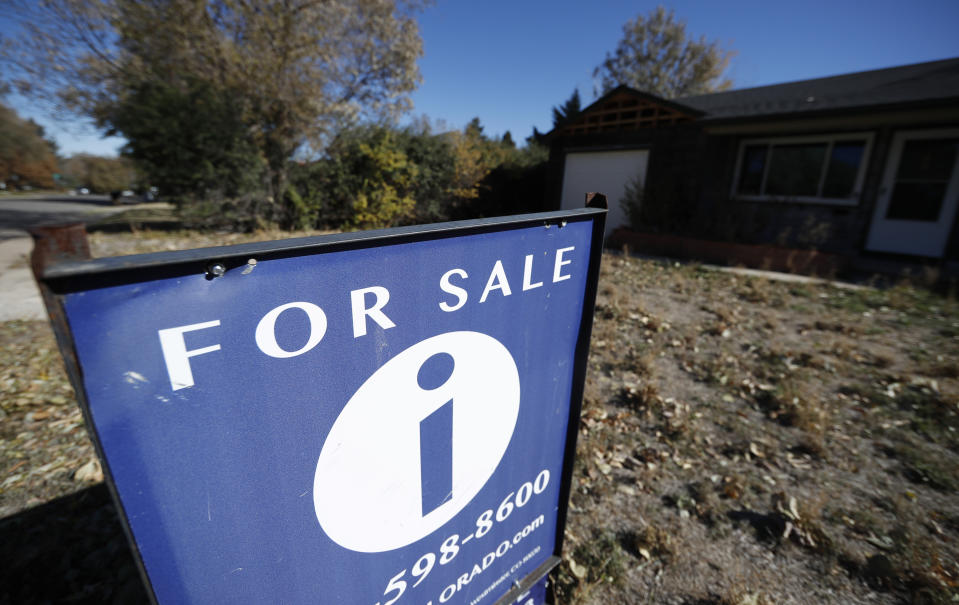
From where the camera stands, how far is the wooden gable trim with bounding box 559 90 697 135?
10602mm

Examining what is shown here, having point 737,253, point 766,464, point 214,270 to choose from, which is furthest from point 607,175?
point 214,270

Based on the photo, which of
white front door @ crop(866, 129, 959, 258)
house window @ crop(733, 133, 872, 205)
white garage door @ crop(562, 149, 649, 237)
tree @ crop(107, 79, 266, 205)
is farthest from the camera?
white garage door @ crop(562, 149, 649, 237)

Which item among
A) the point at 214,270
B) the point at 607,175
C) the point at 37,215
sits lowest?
the point at 37,215

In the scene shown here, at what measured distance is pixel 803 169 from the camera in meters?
9.27

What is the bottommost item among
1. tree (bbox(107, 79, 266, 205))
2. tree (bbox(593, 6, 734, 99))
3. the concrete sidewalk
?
the concrete sidewalk

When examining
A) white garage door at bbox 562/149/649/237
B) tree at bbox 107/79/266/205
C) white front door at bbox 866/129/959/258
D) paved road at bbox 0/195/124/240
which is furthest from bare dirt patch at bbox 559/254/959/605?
tree at bbox 107/79/266/205

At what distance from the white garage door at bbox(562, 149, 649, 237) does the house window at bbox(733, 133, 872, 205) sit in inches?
97.0

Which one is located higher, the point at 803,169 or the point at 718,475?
the point at 803,169

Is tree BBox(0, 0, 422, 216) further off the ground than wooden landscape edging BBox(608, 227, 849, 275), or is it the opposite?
tree BBox(0, 0, 422, 216)

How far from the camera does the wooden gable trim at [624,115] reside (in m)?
10.6

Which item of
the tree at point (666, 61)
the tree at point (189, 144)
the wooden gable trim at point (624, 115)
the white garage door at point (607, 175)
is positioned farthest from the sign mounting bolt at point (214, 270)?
the tree at point (666, 61)

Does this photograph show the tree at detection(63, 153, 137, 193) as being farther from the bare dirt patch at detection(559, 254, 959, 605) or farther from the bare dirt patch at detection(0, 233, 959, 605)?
the bare dirt patch at detection(559, 254, 959, 605)

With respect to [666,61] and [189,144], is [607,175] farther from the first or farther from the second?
[666,61]

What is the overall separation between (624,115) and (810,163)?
15.3 ft
